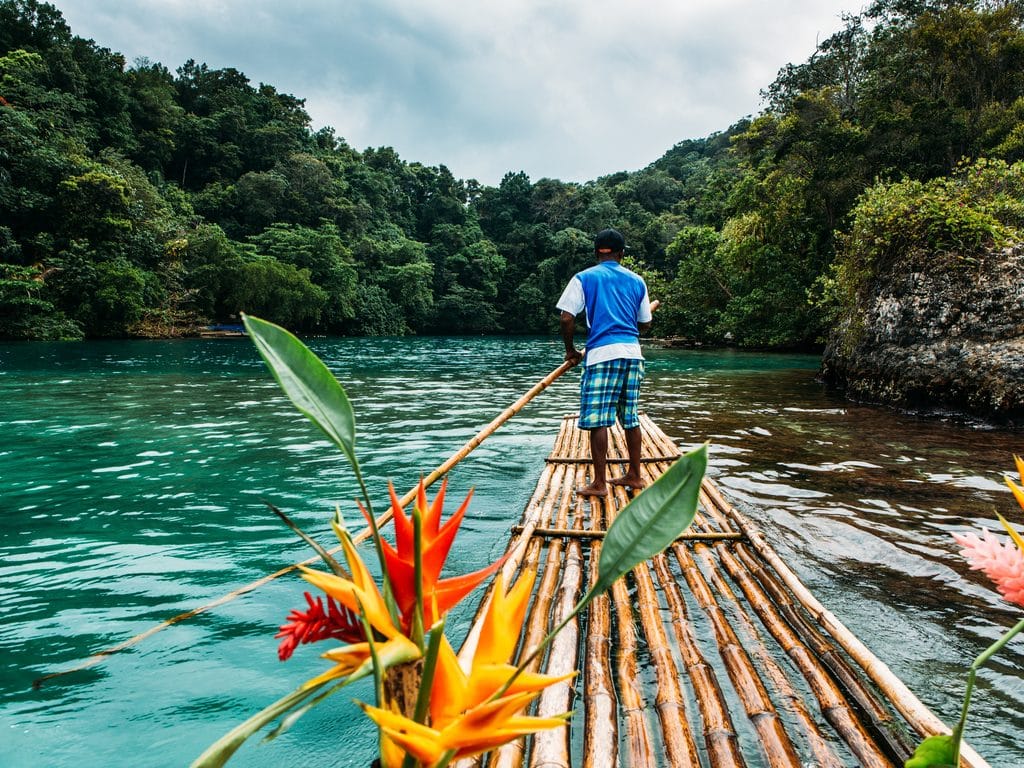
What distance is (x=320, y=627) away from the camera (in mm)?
658

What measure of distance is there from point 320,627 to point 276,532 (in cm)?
300

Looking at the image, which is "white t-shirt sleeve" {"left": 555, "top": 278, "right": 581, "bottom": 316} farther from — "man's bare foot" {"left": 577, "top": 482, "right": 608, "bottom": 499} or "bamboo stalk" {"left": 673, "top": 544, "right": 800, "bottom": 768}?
"bamboo stalk" {"left": 673, "top": 544, "right": 800, "bottom": 768}

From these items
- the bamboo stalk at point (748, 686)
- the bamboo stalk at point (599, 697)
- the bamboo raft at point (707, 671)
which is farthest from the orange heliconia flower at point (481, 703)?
the bamboo stalk at point (748, 686)

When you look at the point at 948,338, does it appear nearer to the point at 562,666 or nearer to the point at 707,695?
the point at 707,695

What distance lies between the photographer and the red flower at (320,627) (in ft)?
2.13

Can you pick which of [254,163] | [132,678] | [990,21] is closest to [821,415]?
[132,678]

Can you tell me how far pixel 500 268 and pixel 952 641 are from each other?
140 feet

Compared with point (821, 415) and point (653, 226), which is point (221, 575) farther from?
point (653, 226)

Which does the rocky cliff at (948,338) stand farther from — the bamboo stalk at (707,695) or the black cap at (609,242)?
the bamboo stalk at (707,695)

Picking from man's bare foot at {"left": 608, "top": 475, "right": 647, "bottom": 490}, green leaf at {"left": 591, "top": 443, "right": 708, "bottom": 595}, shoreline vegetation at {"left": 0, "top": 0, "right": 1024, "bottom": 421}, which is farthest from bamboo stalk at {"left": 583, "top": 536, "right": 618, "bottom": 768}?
shoreline vegetation at {"left": 0, "top": 0, "right": 1024, "bottom": 421}

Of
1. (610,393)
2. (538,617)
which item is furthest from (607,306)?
(538,617)

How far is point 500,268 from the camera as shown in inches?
1721

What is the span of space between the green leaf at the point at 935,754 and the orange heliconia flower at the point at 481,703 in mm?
328

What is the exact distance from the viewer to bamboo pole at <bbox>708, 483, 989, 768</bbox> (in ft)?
4.09
